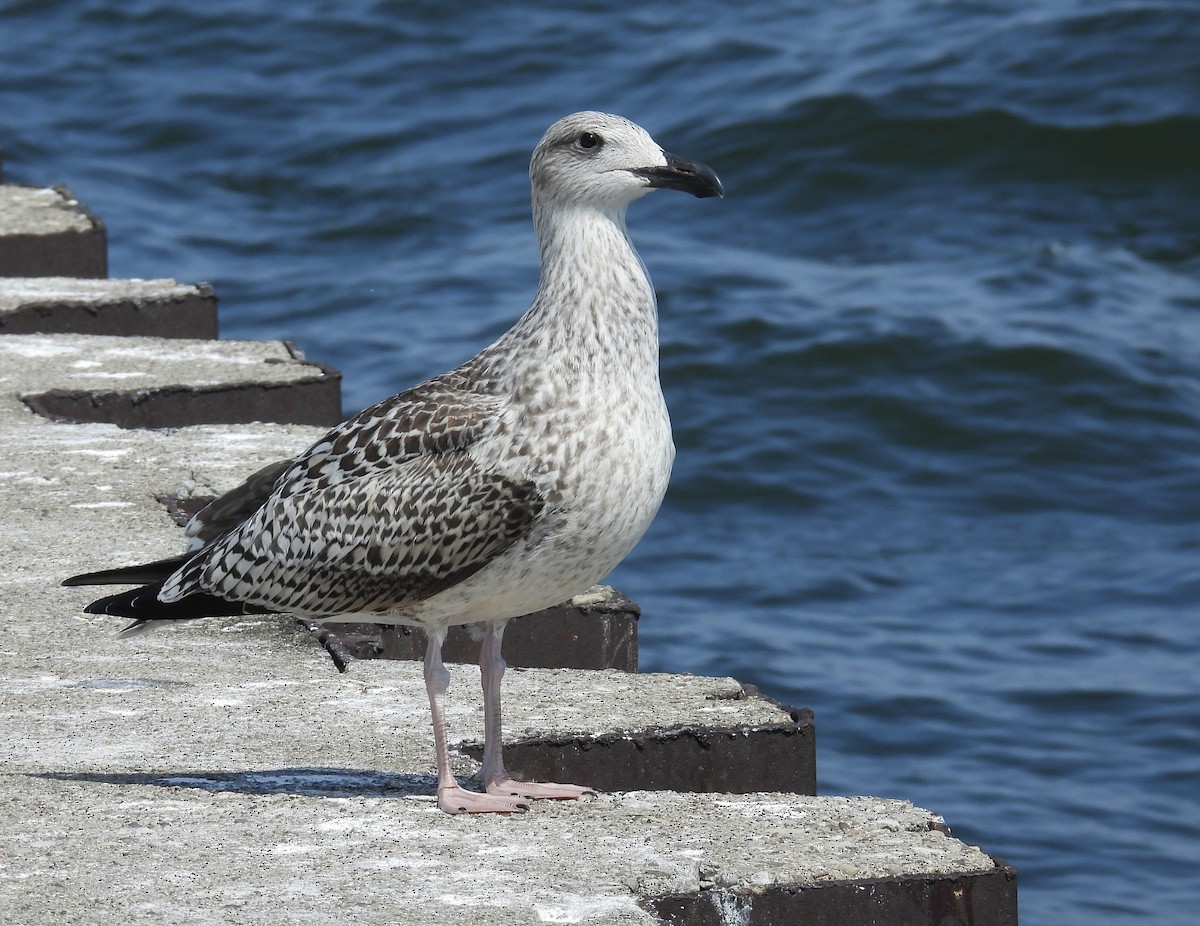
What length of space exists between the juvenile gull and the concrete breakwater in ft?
0.97

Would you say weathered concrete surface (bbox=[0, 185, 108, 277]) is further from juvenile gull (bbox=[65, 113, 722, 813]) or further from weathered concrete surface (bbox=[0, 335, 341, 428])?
juvenile gull (bbox=[65, 113, 722, 813])

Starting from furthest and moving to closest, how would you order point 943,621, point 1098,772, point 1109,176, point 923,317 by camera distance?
point 1109,176
point 923,317
point 943,621
point 1098,772

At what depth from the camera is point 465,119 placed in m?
20.5

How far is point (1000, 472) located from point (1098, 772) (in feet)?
14.0

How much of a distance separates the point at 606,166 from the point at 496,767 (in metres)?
1.45

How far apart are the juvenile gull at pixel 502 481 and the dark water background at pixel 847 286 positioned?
4.60 meters

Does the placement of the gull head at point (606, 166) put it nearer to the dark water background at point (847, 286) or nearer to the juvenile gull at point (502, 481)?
the juvenile gull at point (502, 481)

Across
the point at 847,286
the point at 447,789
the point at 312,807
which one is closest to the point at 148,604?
the point at 312,807

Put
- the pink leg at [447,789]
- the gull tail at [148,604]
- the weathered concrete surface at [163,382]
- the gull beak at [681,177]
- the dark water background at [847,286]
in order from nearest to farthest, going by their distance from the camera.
Result: the pink leg at [447,789]
the gull beak at [681,177]
the gull tail at [148,604]
the weathered concrete surface at [163,382]
the dark water background at [847,286]

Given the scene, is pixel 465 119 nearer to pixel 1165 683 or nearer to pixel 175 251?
pixel 175 251

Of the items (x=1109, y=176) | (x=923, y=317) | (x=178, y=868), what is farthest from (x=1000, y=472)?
(x=178, y=868)

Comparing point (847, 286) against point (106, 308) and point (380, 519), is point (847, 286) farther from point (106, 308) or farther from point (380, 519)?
point (380, 519)

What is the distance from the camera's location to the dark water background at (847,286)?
10.5 m

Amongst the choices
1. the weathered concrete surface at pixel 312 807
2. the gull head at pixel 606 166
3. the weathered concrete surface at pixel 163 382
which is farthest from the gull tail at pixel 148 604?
the weathered concrete surface at pixel 163 382
